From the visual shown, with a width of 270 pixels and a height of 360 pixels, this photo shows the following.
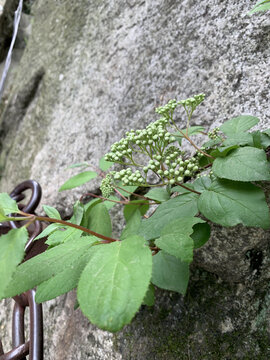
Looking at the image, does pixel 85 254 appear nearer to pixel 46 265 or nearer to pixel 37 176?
pixel 46 265

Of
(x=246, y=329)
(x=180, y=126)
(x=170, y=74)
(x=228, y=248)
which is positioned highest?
(x=170, y=74)

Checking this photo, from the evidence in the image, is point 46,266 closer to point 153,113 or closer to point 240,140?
point 240,140

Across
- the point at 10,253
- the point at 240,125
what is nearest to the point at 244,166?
the point at 240,125

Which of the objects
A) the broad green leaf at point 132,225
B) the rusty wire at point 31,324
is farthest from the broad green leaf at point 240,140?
the rusty wire at point 31,324

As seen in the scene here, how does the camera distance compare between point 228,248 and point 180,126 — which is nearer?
point 228,248

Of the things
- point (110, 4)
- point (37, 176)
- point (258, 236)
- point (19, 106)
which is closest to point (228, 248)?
point (258, 236)

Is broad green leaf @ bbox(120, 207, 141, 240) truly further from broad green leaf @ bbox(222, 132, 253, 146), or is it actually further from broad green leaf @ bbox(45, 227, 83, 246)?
broad green leaf @ bbox(222, 132, 253, 146)

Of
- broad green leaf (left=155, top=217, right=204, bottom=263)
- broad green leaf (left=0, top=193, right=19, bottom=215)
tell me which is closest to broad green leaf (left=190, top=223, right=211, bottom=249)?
broad green leaf (left=155, top=217, right=204, bottom=263)
